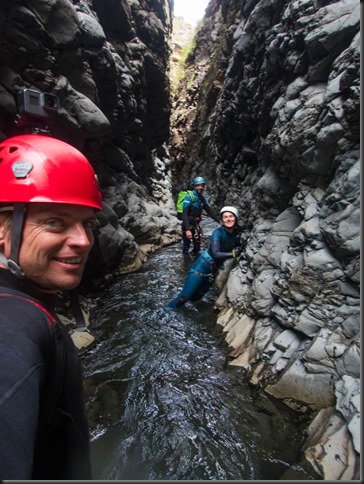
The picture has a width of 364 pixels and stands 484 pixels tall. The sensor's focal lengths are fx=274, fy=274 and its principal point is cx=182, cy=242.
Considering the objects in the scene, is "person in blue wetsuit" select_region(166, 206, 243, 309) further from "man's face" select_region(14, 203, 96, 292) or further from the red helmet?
"man's face" select_region(14, 203, 96, 292)

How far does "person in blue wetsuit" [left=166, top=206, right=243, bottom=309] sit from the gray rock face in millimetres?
611

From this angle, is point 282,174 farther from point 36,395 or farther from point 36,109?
point 36,395

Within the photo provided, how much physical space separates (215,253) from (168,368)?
3.64 meters

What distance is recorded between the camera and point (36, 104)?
1908mm

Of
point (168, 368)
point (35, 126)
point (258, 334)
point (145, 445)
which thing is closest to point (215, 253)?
point (258, 334)

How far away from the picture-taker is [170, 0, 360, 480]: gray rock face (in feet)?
12.4

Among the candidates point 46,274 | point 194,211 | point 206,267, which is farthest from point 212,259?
point 46,274

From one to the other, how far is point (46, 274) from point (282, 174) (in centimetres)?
693

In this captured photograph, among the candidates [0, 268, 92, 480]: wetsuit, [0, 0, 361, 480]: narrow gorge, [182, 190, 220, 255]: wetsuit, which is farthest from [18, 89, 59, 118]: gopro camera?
[182, 190, 220, 255]: wetsuit

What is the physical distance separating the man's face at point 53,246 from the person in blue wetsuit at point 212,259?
21.1 feet

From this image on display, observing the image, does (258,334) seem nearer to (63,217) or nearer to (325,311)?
(325,311)

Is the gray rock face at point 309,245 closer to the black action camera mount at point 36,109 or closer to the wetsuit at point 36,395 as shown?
the wetsuit at point 36,395

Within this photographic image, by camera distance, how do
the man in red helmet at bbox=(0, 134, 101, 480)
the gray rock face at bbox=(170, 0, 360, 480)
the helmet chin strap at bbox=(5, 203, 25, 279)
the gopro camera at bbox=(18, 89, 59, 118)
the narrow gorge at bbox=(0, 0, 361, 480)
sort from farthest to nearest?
the narrow gorge at bbox=(0, 0, 361, 480) → the gray rock face at bbox=(170, 0, 360, 480) → the gopro camera at bbox=(18, 89, 59, 118) → the helmet chin strap at bbox=(5, 203, 25, 279) → the man in red helmet at bbox=(0, 134, 101, 480)

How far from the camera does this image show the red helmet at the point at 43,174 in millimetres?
1540
